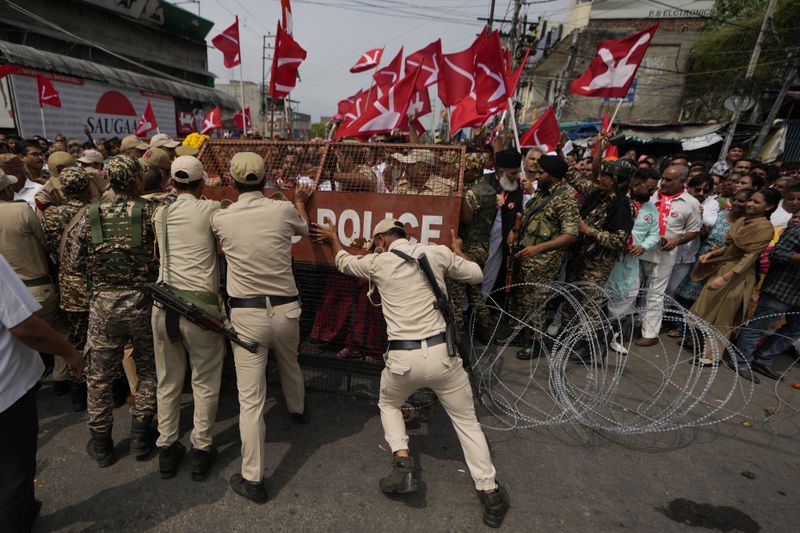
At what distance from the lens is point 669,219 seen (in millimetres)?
4727

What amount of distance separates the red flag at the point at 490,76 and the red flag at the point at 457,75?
27 cm

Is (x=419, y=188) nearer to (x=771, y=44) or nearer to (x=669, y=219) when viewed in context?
(x=669, y=219)

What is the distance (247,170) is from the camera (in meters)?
2.45

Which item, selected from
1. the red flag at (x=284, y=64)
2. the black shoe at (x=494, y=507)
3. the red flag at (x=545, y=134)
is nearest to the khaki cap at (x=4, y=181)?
the red flag at (x=284, y=64)

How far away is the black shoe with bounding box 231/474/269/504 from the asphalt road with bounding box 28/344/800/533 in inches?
2.2

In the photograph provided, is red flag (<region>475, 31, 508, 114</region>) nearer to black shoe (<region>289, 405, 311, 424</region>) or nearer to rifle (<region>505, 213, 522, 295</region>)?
rifle (<region>505, 213, 522, 295</region>)

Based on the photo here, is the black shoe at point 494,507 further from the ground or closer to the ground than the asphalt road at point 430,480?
further from the ground

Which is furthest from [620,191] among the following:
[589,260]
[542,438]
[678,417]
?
[542,438]

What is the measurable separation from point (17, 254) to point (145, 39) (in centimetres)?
2477

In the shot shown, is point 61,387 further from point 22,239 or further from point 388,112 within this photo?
point 388,112

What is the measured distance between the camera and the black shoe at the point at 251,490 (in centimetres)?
248

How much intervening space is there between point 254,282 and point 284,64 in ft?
13.6

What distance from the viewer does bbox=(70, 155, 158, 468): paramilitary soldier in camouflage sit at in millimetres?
2613

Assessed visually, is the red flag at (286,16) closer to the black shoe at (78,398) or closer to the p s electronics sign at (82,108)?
the black shoe at (78,398)
